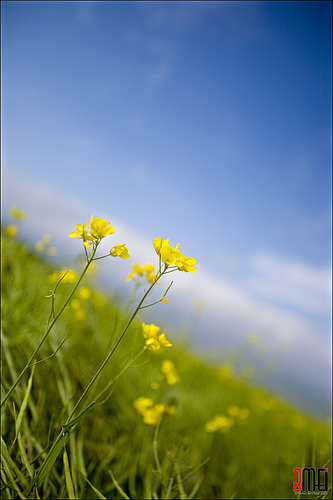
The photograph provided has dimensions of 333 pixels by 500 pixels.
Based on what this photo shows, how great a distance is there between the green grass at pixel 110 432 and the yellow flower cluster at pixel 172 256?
0.94 feet

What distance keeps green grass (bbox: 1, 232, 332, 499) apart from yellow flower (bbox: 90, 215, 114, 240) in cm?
25

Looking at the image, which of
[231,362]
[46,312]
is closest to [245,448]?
[46,312]

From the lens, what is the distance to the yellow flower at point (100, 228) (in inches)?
23.5

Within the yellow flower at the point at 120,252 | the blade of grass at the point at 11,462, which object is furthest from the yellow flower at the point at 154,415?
the yellow flower at the point at 120,252

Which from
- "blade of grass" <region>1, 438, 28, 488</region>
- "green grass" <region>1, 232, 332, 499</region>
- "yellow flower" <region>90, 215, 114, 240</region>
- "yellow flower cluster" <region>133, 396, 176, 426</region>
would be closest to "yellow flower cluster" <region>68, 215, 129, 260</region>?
"yellow flower" <region>90, 215, 114, 240</region>

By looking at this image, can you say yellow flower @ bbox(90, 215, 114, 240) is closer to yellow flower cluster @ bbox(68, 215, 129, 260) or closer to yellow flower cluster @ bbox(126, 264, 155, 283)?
yellow flower cluster @ bbox(68, 215, 129, 260)

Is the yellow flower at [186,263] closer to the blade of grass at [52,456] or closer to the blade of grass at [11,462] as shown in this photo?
the blade of grass at [52,456]

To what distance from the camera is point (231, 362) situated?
349 centimetres

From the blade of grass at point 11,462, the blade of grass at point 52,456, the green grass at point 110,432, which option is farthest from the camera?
the green grass at point 110,432

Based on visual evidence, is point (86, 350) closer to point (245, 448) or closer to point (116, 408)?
point (116, 408)

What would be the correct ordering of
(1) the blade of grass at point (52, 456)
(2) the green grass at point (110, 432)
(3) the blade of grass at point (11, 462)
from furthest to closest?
(2) the green grass at point (110, 432), (3) the blade of grass at point (11, 462), (1) the blade of grass at point (52, 456)

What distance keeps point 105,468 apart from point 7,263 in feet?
4.51

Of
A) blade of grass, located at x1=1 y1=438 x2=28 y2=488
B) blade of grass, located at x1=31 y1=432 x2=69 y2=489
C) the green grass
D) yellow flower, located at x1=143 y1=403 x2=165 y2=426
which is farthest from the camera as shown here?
yellow flower, located at x1=143 y1=403 x2=165 y2=426

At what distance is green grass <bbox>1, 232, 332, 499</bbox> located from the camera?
2.88ft
